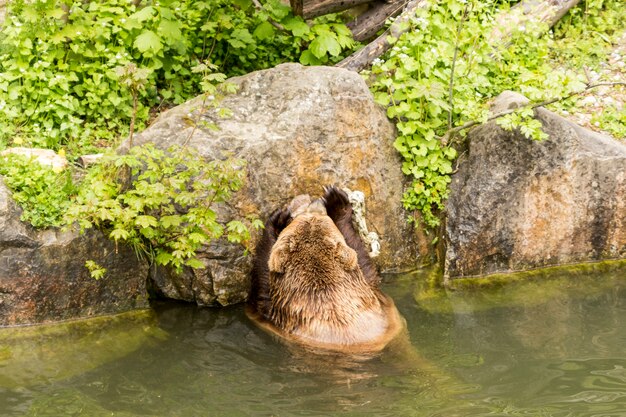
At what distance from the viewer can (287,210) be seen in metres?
7.96

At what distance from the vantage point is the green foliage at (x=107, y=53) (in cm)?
880

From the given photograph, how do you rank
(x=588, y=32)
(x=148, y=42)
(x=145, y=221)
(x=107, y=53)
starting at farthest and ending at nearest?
(x=588, y=32) → (x=107, y=53) → (x=148, y=42) → (x=145, y=221)

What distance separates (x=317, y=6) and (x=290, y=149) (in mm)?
2334

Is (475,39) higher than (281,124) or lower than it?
higher

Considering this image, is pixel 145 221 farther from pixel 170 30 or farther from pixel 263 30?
pixel 263 30

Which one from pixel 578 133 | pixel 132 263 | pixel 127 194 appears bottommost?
pixel 132 263

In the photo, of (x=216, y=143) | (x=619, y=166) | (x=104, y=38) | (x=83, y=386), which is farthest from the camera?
(x=104, y=38)

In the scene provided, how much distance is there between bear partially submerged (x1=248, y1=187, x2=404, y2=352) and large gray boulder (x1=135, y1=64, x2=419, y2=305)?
8.7 inches

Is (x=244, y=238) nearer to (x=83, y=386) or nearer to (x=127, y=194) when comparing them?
(x=127, y=194)

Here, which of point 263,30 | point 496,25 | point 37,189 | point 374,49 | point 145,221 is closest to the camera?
point 145,221

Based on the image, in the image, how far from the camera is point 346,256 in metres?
7.56

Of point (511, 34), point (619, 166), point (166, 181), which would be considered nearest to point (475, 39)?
point (511, 34)

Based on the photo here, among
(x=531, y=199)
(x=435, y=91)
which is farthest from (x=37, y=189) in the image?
(x=531, y=199)

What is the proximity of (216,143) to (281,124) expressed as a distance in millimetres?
643
